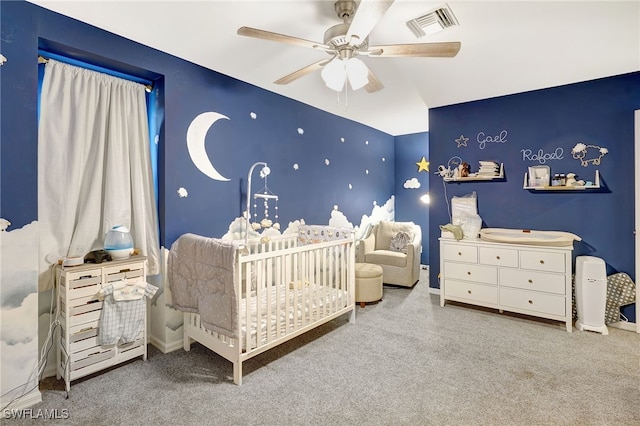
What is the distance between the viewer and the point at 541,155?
3352 mm

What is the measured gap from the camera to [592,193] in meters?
3.10

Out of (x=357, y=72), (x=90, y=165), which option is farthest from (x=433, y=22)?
(x=90, y=165)

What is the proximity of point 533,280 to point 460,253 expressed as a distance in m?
0.69

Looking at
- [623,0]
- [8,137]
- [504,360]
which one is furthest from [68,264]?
[623,0]

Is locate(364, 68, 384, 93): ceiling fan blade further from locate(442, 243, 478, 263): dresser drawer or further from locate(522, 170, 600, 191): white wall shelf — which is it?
locate(522, 170, 600, 191): white wall shelf

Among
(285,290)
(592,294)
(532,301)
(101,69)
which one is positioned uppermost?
(101,69)

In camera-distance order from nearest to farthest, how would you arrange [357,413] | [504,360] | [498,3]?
[357,413]
[498,3]
[504,360]

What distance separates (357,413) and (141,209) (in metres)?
2.08

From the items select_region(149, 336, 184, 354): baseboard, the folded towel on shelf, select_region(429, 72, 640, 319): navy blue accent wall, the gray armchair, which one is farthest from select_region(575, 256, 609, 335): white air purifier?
select_region(149, 336, 184, 354): baseboard

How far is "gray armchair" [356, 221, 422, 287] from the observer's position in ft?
13.9

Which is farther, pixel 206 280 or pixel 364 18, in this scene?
pixel 206 280

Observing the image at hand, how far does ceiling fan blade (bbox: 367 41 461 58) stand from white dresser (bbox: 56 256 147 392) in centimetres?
216

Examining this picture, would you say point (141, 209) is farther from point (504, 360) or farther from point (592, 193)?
point (592, 193)

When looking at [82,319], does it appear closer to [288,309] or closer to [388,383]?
[288,309]
